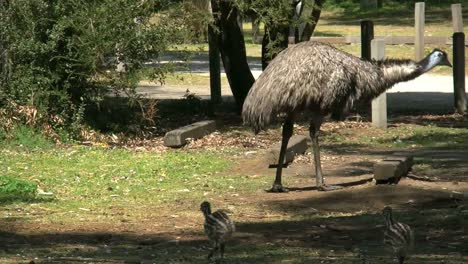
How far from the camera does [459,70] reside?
2155 cm

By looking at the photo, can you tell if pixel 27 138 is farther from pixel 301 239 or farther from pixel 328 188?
pixel 301 239

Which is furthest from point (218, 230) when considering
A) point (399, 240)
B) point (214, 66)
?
point (214, 66)

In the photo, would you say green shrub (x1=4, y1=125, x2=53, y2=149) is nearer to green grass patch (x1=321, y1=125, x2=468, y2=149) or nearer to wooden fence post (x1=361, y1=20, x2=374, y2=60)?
green grass patch (x1=321, y1=125, x2=468, y2=149)

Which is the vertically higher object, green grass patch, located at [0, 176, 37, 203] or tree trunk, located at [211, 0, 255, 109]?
tree trunk, located at [211, 0, 255, 109]

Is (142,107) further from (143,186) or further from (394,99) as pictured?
(394,99)

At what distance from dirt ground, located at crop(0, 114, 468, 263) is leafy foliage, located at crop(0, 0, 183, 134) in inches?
163

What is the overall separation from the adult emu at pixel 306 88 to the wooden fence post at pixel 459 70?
7359mm

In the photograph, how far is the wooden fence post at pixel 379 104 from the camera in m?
19.6

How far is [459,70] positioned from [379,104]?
2.56 m

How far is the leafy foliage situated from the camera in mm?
17625

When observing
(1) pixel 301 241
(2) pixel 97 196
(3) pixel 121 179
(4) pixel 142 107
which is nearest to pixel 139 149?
(4) pixel 142 107

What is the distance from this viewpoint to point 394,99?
2455 cm

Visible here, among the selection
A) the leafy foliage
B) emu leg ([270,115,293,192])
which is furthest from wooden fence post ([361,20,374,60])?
emu leg ([270,115,293,192])

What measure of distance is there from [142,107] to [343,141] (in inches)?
130
